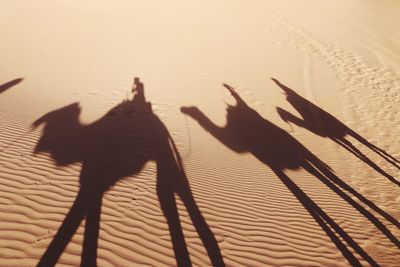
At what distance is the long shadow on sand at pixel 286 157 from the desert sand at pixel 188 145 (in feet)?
0.13

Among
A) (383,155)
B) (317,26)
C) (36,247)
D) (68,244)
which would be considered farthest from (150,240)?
(317,26)

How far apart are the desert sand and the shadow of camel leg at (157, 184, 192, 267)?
3cm

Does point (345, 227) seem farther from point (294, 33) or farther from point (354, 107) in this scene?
point (294, 33)

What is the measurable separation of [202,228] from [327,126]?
6.36 meters

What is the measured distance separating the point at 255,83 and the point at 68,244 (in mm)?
9440

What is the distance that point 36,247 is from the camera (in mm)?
4246

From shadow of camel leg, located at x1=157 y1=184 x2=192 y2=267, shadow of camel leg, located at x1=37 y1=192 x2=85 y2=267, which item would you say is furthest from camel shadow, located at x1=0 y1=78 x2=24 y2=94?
shadow of camel leg, located at x1=157 y1=184 x2=192 y2=267

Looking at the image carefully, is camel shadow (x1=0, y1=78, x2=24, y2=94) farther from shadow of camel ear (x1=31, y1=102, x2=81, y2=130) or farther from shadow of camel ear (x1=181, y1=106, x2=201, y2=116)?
shadow of camel ear (x1=181, y1=106, x2=201, y2=116)

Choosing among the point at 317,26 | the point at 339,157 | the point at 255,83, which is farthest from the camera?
the point at 317,26

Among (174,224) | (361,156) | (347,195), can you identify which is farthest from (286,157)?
(174,224)

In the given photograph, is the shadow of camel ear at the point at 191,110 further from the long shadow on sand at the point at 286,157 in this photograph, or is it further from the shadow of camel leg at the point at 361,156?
the shadow of camel leg at the point at 361,156

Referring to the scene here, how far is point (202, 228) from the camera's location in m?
5.28

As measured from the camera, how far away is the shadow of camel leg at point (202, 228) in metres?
4.75

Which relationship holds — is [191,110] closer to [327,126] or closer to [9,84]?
[327,126]
